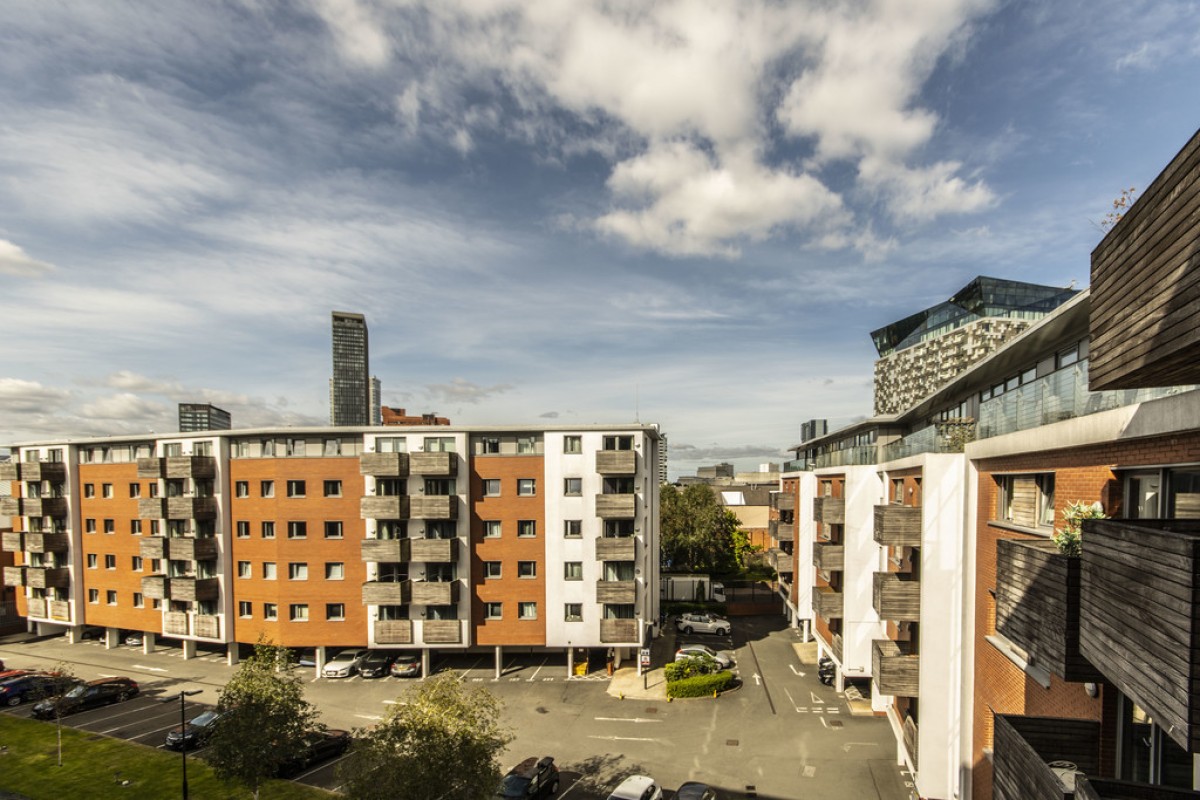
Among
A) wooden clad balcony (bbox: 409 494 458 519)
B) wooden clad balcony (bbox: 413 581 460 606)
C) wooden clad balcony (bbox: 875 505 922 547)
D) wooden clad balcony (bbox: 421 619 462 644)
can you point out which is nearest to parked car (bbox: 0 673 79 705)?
wooden clad balcony (bbox: 413 581 460 606)

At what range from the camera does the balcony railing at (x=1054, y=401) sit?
9.97 metres

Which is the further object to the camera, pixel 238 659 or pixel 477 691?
pixel 238 659

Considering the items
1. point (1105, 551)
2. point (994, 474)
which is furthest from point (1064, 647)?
point (994, 474)

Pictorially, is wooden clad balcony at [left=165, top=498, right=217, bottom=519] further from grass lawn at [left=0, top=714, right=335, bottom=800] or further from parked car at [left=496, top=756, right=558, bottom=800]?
parked car at [left=496, top=756, right=558, bottom=800]

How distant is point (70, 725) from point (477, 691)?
27.7m

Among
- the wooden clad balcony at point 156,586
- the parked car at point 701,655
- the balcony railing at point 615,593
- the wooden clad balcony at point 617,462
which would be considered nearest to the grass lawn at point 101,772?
the wooden clad balcony at point 156,586

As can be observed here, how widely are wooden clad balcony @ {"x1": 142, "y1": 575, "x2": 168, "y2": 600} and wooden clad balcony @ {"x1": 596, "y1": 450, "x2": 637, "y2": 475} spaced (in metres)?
33.0

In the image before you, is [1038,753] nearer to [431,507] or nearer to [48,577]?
[431,507]

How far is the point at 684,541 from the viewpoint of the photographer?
6069 cm

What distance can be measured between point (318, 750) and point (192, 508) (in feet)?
69.8

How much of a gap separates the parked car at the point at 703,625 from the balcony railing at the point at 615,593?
12.0 m

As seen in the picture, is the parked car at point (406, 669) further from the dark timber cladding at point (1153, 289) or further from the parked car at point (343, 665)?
the dark timber cladding at point (1153, 289)

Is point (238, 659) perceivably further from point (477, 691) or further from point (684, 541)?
point (684, 541)

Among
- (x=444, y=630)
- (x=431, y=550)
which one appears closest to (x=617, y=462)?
(x=431, y=550)
